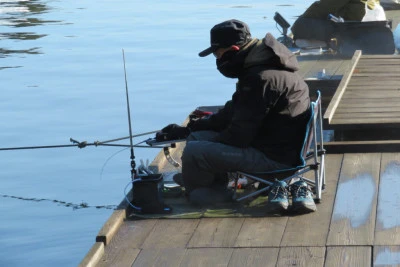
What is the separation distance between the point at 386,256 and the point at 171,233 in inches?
45.3

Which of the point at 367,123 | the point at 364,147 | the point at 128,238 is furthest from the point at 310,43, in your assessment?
the point at 128,238

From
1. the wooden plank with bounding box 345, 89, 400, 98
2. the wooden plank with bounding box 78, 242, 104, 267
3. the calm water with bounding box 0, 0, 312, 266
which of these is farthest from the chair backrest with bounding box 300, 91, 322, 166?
the wooden plank with bounding box 345, 89, 400, 98

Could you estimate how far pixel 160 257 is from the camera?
491 cm

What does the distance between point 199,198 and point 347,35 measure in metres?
5.92

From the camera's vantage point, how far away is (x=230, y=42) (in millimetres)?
5512

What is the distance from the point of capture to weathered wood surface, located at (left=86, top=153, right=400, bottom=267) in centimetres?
481

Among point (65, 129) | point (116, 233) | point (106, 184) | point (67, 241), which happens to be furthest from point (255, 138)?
point (65, 129)

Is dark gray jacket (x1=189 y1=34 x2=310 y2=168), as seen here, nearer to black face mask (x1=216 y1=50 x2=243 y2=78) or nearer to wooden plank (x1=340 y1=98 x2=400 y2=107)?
black face mask (x1=216 y1=50 x2=243 y2=78)

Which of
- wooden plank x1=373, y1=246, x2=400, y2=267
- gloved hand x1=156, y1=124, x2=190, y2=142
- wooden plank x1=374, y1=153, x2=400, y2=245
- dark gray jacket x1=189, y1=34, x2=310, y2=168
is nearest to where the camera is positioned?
wooden plank x1=373, y1=246, x2=400, y2=267

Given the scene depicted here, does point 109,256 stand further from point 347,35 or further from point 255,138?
point 347,35

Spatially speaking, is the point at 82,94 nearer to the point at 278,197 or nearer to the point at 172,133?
the point at 172,133

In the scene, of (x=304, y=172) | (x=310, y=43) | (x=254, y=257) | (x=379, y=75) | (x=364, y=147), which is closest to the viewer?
(x=254, y=257)

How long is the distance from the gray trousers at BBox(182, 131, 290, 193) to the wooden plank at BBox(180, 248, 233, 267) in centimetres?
70

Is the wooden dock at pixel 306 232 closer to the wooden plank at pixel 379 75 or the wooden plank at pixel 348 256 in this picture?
the wooden plank at pixel 348 256
